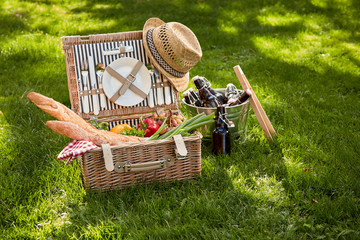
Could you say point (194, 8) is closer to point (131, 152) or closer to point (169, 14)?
point (169, 14)

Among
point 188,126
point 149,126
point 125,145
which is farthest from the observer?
point 149,126

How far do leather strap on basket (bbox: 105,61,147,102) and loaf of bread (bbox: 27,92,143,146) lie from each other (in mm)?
727

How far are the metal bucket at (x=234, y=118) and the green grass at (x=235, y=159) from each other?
0.10 metres

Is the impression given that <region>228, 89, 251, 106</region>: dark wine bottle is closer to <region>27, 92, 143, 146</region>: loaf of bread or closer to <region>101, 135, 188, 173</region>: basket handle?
<region>101, 135, 188, 173</region>: basket handle

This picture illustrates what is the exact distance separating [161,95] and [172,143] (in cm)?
89

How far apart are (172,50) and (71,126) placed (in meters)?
1.17

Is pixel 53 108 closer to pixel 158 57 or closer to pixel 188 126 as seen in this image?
pixel 188 126

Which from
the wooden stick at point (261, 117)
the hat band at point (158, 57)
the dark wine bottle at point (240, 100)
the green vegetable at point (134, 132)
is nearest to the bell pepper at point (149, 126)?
the green vegetable at point (134, 132)

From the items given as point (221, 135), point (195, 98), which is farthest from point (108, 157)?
point (195, 98)

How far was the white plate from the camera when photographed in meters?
3.47

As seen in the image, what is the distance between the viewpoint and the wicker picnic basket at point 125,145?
271cm

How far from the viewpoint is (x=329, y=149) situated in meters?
3.28

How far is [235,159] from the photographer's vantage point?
10.5 feet

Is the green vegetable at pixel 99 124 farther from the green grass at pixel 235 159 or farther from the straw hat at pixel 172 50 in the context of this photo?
the straw hat at pixel 172 50
